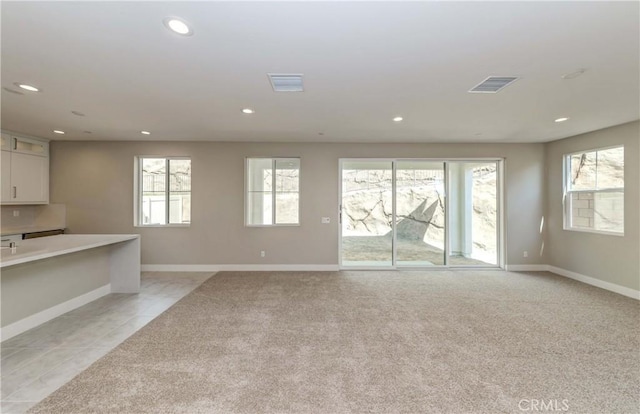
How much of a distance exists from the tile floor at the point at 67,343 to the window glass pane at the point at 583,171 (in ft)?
22.8

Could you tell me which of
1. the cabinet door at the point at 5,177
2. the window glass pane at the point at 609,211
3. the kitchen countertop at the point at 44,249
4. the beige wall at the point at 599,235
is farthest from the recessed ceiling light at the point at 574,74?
the cabinet door at the point at 5,177

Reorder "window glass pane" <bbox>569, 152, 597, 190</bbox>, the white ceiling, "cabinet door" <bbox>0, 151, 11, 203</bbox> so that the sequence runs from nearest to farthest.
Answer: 1. the white ceiling
2. "cabinet door" <bbox>0, 151, 11, 203</bbox>
3. "window glass pane" <bbox>569, 152, 597, 190</bbox>

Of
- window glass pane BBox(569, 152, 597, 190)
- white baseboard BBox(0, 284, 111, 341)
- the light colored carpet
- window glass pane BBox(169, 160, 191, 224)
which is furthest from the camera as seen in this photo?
window glass pane BBox(169, 160, 191, 224)

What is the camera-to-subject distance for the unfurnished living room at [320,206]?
185 cm

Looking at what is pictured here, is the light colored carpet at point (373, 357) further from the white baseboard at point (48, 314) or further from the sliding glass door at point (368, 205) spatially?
the sliding glass door at point (368, 205)

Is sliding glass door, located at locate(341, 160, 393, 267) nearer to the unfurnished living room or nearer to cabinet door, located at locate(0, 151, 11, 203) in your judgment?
the unfurnished living room

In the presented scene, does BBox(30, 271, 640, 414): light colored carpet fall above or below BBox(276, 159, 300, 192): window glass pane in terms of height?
below

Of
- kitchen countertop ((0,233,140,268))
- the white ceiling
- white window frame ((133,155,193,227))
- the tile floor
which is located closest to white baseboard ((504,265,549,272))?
the white ceiling

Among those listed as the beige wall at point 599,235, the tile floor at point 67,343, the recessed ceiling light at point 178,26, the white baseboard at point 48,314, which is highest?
the recessed ceiling light at point 178,26

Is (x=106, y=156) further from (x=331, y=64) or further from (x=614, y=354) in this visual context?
(x=614, y=354)

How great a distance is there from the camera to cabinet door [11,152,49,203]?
465cm

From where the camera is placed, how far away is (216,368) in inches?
86.5

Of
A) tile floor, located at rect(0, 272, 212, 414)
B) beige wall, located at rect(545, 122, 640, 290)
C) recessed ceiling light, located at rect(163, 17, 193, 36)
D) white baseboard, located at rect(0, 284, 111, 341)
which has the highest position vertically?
recessed ceiling light, located at rect(163, 17, 193, 36)

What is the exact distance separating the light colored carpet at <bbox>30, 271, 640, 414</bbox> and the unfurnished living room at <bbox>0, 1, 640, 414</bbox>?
2cm
